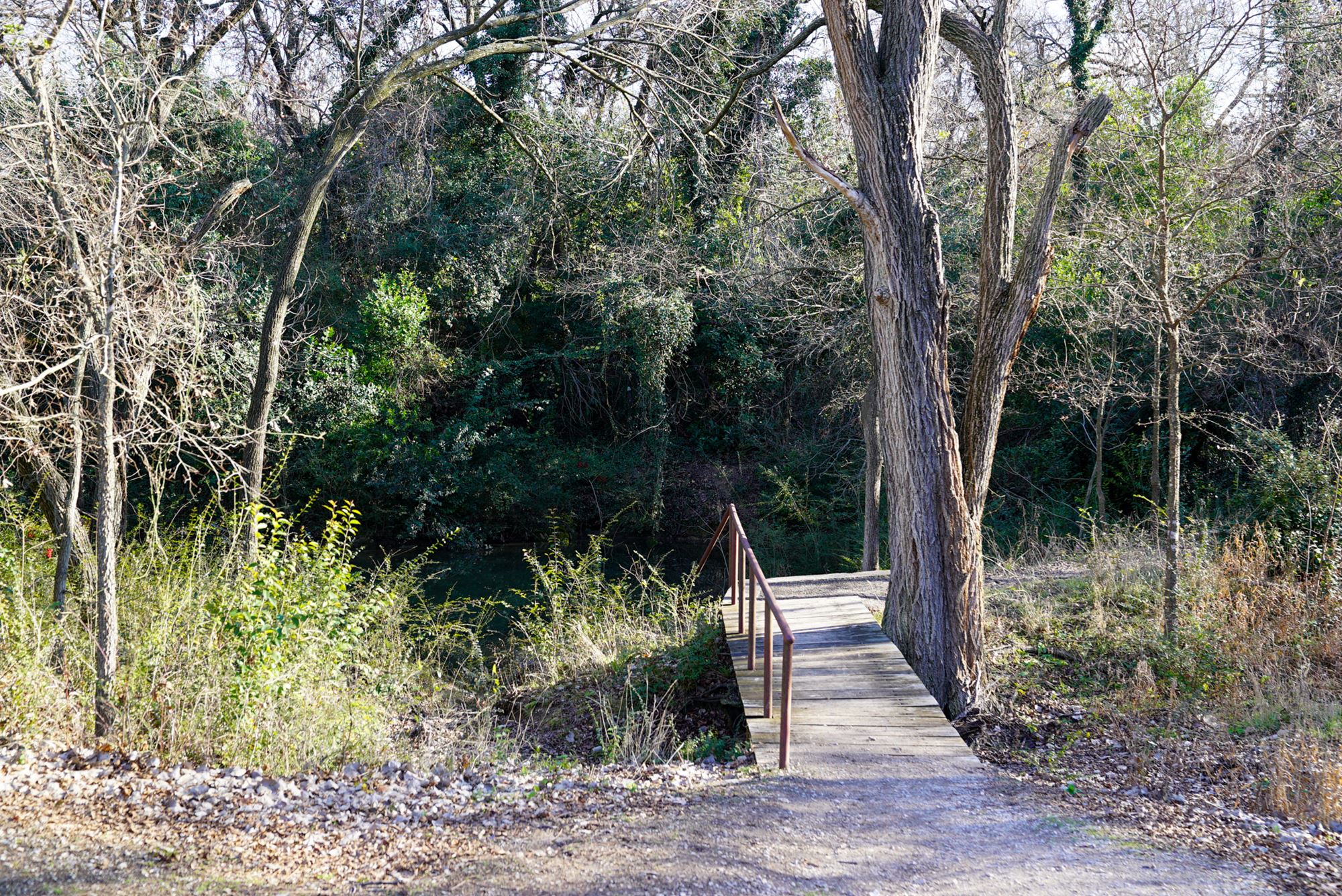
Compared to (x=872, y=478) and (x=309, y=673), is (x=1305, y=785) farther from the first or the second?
(x=872, y=478)

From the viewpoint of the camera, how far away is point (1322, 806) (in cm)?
495

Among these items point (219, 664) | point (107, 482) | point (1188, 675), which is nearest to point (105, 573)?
point (107, 482)

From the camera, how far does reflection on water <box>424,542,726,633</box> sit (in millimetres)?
15719

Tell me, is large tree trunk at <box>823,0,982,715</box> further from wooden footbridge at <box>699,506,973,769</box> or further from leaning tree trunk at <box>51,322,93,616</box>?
leaning tree trunk at <box>51,322,93,616</box>

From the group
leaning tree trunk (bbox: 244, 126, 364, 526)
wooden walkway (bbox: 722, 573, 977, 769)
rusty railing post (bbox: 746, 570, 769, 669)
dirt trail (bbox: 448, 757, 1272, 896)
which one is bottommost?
dirt trail (bbox: 448, 757, 1272, 896)

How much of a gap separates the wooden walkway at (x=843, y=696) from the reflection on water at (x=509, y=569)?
6.63 m

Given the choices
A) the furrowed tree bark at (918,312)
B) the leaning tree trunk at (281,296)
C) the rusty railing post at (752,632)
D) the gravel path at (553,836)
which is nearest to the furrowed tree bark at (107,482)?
the gravel path at (553,836)

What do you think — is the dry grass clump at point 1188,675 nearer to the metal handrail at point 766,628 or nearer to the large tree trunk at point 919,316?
the large tree trunk at point 919,316

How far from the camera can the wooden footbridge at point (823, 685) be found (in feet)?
19.7

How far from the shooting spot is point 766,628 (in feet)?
21.1

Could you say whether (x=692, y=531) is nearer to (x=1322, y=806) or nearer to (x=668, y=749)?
(x=668, y=749)

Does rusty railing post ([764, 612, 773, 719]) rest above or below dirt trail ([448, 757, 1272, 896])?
above

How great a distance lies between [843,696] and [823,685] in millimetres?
256

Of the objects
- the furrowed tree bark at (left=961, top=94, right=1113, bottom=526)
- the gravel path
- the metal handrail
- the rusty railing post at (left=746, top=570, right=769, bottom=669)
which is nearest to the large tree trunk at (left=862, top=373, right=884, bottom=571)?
the metal handrail
